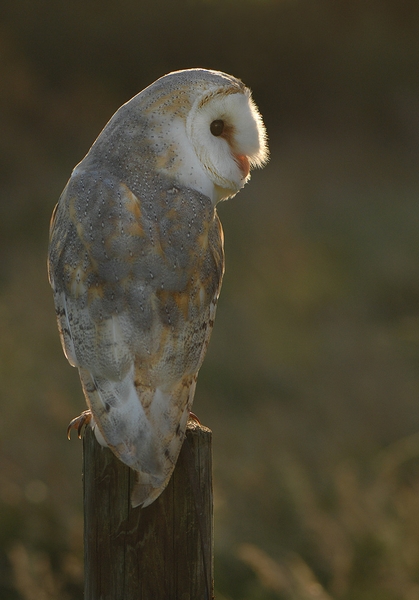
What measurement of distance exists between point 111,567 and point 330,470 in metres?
3.36

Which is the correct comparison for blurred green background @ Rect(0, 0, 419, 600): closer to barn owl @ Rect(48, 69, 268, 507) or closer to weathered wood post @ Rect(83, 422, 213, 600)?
weathered wood post @ Rect(83, 422, 213, 600)

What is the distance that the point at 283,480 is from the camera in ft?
15.1

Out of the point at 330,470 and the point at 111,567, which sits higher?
the point at 330,470

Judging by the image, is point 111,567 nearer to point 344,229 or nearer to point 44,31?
point 344,229

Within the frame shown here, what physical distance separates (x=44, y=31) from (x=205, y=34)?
235 centimetres

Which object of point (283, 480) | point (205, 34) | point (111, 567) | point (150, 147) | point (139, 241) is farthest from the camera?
point (205, 34)

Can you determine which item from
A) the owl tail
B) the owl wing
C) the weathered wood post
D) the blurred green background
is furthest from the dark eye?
the blurred green background

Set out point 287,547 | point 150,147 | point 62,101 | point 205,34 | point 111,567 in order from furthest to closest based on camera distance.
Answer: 1. point 205,34
2. point 62,101
3. point 287,547
4. point 150,147
5. point 111,567

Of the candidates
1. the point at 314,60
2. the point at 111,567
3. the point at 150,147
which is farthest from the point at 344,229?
the point at 111,567

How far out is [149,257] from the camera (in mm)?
2082

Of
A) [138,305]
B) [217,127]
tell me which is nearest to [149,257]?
[138,305]

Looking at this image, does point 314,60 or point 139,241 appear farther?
point 314,60

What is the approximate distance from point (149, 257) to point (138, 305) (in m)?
0.14

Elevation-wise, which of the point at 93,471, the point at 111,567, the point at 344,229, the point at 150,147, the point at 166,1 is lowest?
the point at 111,567
